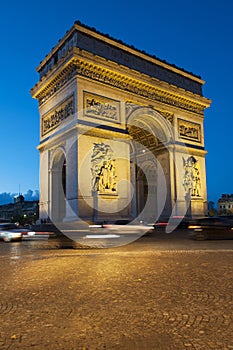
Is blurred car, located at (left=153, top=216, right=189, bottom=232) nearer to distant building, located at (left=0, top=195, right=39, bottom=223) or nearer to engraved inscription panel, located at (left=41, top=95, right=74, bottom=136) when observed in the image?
engraved inscription panel, located at (left=41, top=95, right=74, bottom=136)

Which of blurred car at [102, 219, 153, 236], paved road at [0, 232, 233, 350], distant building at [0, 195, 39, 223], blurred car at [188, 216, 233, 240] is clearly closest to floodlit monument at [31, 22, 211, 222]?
blurred car at [102, 219, 153, 236]

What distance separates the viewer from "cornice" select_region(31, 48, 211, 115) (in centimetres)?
2218

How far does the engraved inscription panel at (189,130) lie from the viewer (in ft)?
93.9

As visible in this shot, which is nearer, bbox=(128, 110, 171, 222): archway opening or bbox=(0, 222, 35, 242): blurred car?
bbox=(0, 222, 35, 242): blurred car

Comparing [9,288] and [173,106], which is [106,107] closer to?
[173,106]

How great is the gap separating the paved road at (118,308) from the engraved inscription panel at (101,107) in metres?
16.5

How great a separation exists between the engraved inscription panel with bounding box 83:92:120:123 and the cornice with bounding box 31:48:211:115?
1304mm

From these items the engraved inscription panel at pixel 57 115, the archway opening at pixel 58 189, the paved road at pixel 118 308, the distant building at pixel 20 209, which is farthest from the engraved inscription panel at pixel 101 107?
the distant building at pixel 20 209

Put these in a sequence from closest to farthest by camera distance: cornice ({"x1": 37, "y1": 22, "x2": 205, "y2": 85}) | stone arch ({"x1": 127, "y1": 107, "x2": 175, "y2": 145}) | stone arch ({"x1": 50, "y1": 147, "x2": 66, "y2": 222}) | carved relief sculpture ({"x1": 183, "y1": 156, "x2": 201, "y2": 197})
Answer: cornice ({"x1": 37, "y1": 22, "x2": 205, "y2": 85}) → stone arch ({"x1": 50, "y1": 147, "x2": 66, "y2": 222}) → stone arch ({"x1": 127, "y1": 107, "x2": 175, "y2": 145}) → carved relief sculpture ({"x1": 183, "y1": 156, "x2": 201, "y2": 197})

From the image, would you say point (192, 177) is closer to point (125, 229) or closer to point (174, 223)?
point (174, 223)

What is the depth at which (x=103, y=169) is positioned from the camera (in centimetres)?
2192

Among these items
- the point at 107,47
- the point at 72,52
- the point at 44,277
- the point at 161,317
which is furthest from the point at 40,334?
the point at 107,47

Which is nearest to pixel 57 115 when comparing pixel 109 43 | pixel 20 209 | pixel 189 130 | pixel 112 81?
pixel 112 81

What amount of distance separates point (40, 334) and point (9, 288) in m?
2.30
